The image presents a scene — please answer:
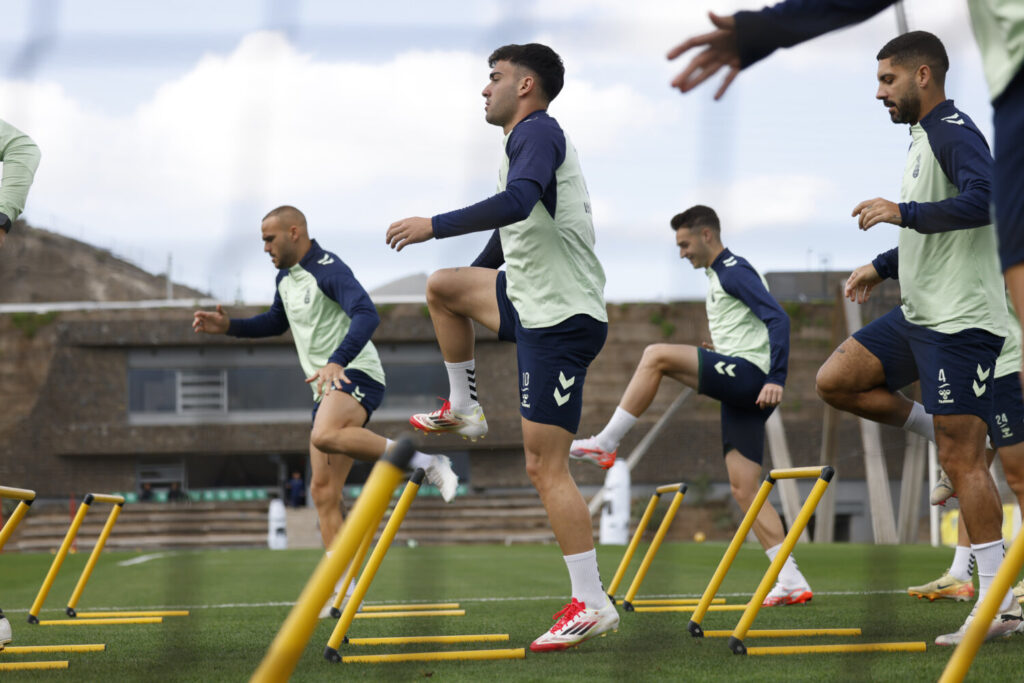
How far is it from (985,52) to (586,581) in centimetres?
216

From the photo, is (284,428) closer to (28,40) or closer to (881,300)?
(881,300)

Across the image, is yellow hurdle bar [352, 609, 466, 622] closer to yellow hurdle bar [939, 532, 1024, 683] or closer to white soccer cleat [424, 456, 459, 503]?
white soccer cleat [424, 456, 459, 503]

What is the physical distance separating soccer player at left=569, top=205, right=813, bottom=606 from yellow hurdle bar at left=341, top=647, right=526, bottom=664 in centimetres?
→ 138

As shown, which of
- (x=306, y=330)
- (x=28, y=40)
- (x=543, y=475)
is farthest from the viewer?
(x=306, y=330)

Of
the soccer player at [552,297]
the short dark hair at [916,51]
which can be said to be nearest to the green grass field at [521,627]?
the soccer player at [552,297]

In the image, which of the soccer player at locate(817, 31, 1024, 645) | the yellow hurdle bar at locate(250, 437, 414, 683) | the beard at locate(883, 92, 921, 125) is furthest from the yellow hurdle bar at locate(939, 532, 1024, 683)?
the beard at locate(883, 92, 921, 125)

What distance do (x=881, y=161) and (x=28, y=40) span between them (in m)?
3.14

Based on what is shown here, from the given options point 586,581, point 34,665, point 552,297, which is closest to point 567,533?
point 586,581

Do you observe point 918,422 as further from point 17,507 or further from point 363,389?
point 17,507

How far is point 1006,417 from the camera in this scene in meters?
→ 3.84

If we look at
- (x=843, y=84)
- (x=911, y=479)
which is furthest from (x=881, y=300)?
(x=843, y=84)

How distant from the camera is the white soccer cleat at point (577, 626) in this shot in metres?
3.45

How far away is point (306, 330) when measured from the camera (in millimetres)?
5590

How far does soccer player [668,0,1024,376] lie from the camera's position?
178 centimetres
